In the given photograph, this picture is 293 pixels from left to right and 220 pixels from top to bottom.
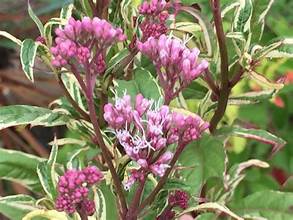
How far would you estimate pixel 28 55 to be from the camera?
0.86m

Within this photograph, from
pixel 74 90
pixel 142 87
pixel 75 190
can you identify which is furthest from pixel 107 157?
pixel 74 90

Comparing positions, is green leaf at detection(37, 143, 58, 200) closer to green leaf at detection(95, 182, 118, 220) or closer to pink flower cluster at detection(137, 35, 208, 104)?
green leaf at detection(95, 182, 118, 220)

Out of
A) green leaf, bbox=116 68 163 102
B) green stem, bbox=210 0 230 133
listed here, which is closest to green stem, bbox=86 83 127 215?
green leaf, bbox=116 68 163 102

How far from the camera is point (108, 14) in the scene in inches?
37.2

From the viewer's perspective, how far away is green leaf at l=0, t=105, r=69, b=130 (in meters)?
0.88

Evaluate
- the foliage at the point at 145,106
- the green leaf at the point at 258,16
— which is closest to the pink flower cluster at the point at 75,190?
the foliage at the point at 145,106

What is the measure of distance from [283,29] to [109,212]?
752 mm

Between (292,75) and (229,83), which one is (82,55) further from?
(292,75)

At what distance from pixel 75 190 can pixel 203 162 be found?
27 centimetres

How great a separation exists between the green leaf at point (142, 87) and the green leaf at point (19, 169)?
0.19 m

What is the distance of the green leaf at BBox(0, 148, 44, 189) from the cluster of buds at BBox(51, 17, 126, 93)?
288mm

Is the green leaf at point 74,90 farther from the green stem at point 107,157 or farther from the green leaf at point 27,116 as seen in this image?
the green stem at point 107,157

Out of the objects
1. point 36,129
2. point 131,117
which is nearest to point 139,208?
point 131,117

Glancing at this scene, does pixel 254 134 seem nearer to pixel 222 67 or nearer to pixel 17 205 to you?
pixel 222 67
